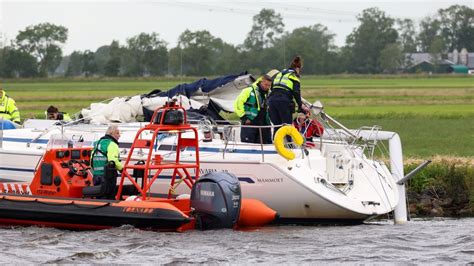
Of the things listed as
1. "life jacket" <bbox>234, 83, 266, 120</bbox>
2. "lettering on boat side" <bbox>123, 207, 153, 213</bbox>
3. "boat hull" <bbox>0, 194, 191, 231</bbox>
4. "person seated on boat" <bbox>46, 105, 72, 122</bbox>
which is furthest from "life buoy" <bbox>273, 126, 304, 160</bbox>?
"person seated on boat" <bbox>46, 105, 72, 122</bbox>

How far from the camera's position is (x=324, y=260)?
13.6 meters

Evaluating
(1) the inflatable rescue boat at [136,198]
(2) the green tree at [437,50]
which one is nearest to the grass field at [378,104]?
(1) the inflatable rescue boat at [136,198]

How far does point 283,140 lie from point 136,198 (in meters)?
2.39

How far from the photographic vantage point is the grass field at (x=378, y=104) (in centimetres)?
2843

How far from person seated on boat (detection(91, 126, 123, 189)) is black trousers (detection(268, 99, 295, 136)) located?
282 centimetres

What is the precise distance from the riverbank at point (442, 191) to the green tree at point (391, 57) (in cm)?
7009

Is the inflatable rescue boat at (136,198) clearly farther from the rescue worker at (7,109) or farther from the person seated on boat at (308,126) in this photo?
the rescue worker at (7,109)

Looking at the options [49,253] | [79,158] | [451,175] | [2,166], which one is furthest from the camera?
[451,175]

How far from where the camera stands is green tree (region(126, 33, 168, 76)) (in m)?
40.0

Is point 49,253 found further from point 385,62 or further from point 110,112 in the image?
point 385,62

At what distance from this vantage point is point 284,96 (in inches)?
716

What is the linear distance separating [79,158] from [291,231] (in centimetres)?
355

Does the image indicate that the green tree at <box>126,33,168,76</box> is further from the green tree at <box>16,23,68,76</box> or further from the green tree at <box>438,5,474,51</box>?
the green tree at <box>438,5,474,51</box>

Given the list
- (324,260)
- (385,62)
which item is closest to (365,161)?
(324,260)
